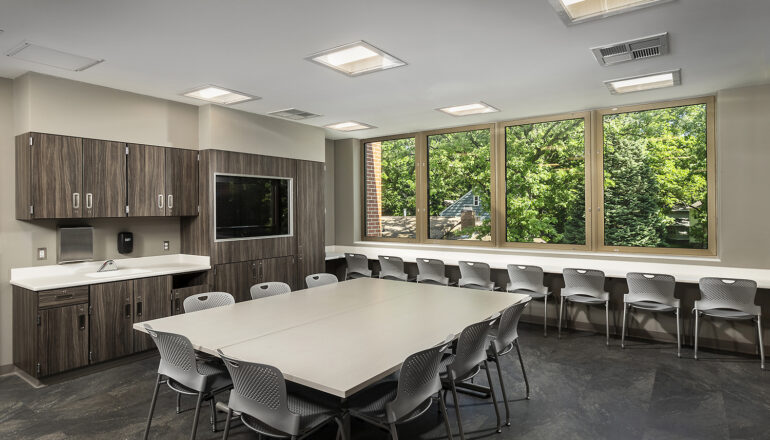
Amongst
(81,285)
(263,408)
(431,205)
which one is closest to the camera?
(263,408)

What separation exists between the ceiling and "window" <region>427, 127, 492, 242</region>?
1.60 meters

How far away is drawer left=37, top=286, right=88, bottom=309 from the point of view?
3.82 meters

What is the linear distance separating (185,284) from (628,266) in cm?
510

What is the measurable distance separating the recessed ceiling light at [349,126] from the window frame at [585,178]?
6.22 feet

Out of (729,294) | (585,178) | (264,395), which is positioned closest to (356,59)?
(264,395)

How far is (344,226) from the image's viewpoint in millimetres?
7758

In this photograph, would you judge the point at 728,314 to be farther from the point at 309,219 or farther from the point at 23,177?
the point at 23,177

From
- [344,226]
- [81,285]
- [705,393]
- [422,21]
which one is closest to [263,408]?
[422,21]

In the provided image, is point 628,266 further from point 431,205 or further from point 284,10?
point 284,10

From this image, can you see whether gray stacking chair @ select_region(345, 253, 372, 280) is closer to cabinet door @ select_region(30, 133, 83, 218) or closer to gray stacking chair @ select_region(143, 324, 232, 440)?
cabinet door @ select_region(30, 133, 83, 218)

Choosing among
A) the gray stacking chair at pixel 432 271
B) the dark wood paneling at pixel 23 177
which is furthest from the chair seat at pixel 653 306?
the dark wood paneling at pixel 23 177

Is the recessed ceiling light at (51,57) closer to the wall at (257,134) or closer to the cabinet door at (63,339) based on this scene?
the wall at (257,134)

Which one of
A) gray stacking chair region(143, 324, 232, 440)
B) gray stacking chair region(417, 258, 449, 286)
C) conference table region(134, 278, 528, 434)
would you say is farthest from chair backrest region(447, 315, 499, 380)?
gray stacking chair region(417, 258, 449, 286)

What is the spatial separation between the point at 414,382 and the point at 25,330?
12.2ft
